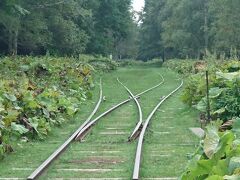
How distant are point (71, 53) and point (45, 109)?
38603 mm

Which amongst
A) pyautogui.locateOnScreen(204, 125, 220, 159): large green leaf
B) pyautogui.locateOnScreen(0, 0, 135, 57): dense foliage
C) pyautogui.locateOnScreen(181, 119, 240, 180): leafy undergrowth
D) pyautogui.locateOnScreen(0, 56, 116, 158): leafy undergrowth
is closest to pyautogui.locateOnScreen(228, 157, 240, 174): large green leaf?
pyautogui.locateOnScreen(181, 119, 240, 180): leafy undergrowth

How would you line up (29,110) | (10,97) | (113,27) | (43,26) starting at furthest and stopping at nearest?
(113,27) → (43,26) → (29,110) → (10,97)

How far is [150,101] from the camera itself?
2027 cm

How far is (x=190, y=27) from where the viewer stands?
74.9 meters

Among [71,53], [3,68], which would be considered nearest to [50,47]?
[71,53]

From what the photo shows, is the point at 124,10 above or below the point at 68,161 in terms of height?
above

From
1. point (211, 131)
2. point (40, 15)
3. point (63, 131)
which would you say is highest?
point (40, 15)

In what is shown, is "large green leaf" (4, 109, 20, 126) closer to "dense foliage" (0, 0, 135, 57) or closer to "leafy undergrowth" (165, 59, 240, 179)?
"leafy undergrowth" (165, 59, 240, 179)

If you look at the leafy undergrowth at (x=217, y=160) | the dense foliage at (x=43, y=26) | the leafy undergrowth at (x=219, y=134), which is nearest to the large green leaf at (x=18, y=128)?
the leafy undergrowth at (x=219, y=134)

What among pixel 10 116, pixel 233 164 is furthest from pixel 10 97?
pixel 233 164

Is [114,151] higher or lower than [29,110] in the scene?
lower

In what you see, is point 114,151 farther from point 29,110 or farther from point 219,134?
point 219,134

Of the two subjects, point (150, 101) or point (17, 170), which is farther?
point (150, 101)

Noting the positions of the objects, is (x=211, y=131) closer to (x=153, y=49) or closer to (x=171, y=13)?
(x=171, y=13)
